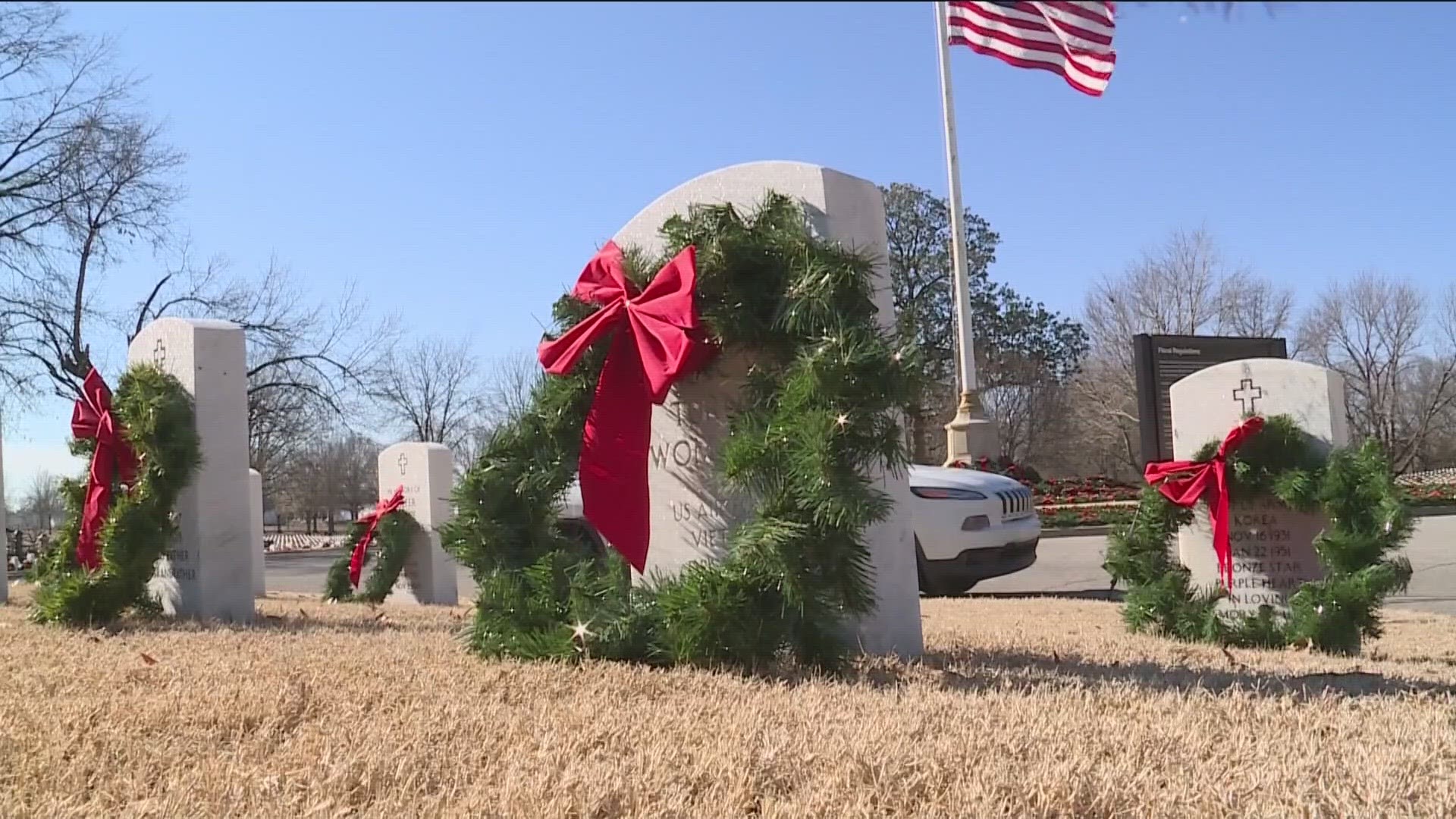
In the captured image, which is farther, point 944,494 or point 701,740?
point 944,494

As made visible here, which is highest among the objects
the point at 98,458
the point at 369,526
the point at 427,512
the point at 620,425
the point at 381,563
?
the point at 98,458

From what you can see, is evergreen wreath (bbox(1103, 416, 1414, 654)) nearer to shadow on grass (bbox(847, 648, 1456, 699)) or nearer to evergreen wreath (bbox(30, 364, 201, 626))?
shadow on grass (bbox(847, 648, 1456, 699))

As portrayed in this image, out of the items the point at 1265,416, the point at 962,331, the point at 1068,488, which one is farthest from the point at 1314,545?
the point at 1068,488

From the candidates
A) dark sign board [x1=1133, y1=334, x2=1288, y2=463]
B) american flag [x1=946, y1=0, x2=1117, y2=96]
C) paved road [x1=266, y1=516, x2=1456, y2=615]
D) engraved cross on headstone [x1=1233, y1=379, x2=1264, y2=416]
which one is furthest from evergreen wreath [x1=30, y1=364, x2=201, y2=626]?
dark sign board [x1=1133, y1=334, x2=1288, y2=463]

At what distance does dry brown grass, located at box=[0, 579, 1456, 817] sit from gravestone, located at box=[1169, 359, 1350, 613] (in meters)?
1.73

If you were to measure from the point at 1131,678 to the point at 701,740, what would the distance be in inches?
82.0

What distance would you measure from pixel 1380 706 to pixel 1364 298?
4322 centimetres

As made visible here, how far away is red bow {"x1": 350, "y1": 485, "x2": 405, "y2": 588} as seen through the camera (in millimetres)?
10667

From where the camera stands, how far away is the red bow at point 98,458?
7.38 meters

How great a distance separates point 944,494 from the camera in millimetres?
10477

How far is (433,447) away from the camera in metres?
10.9

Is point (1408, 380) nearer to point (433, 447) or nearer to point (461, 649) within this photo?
point (433, 447)

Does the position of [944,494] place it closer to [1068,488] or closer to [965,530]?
[965,530]

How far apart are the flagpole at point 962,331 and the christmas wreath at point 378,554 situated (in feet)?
42.7
